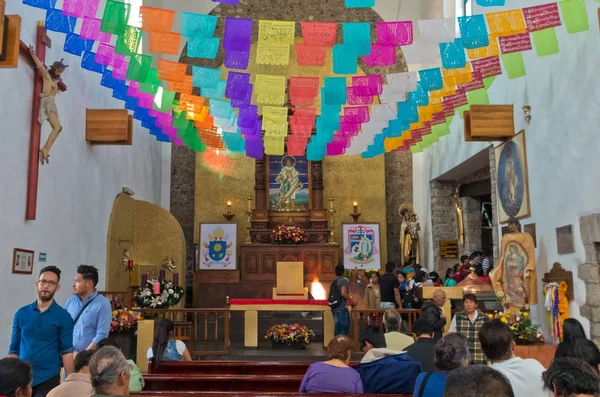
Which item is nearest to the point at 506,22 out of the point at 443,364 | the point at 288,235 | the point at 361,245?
the point at 443,364

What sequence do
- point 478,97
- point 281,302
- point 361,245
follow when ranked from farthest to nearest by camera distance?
point 361,245 < point 281,302 < point 478,97

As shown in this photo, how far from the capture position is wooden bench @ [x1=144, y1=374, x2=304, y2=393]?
6.01 metres

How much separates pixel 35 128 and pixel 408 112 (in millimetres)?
6642

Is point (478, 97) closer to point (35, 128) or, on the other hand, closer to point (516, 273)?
point (516, 273)

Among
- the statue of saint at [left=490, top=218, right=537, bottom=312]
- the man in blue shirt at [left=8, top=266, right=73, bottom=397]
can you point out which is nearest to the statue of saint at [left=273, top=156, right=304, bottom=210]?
the statue of saint at [left=490, top=218, right=537, bottom=312]

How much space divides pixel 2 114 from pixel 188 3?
10560 mm

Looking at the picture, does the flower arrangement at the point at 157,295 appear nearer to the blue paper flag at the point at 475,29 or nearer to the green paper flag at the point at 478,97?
the green paper flag at the point at 478,97

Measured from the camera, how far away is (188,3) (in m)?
17.5

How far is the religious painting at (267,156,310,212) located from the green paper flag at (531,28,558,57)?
382 inches

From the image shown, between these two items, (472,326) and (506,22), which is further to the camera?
(506,22)

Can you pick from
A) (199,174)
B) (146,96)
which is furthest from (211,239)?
(146,96)

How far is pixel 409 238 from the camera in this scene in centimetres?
1628

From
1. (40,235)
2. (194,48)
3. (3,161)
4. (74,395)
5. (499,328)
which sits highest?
(194,48)

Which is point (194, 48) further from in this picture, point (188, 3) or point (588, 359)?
point (188, 3)
